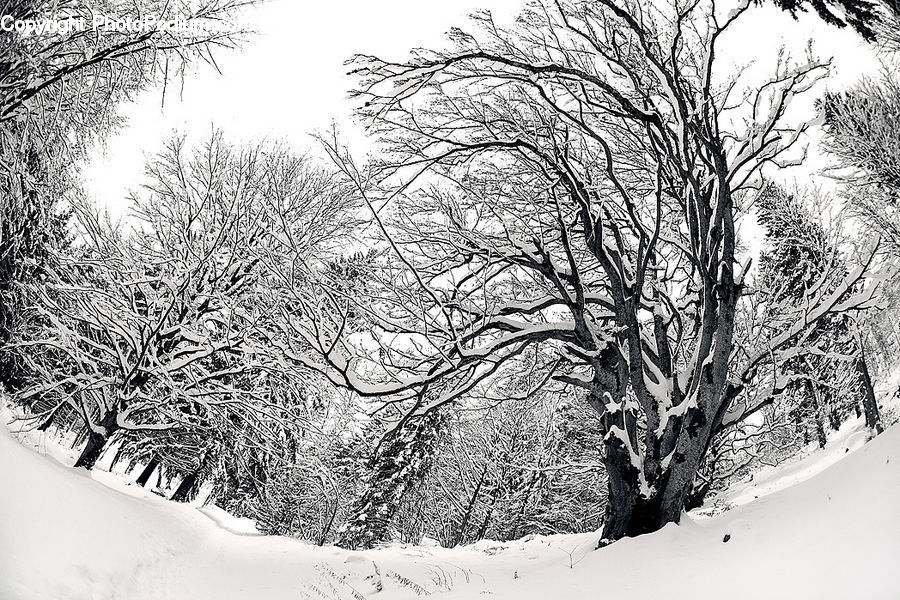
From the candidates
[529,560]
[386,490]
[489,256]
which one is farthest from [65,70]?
[386,490]

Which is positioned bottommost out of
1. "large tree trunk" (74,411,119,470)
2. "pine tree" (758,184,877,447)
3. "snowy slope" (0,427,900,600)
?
"snowy slope" (0,427,900,600)

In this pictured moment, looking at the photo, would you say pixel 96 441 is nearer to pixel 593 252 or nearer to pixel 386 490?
pixel 593 252

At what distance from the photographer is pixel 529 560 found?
618 cm

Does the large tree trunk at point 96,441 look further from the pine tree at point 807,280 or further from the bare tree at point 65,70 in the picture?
the pine tree at point 807,280

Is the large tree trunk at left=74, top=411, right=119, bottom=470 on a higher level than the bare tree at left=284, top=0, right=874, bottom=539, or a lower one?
lower

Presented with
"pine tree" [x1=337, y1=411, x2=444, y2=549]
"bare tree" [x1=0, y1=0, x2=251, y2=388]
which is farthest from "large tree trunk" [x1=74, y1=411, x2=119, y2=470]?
"pine tree" [x1=337, y1=411, x2=444, y2=549]

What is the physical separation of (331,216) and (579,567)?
10.4 m

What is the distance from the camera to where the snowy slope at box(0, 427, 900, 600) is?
2.92 meters

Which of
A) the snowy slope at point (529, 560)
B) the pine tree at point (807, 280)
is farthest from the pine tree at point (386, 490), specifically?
the snowy slope at point (529, 560)

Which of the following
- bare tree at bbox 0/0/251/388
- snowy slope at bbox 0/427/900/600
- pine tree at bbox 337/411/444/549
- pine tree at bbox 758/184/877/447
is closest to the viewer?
snowy slope at bbox 0/427/900/600

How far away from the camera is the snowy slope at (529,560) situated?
292 cm

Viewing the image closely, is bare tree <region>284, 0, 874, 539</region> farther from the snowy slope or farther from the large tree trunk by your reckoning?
the large tree trunk

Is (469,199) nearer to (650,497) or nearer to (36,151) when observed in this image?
(650,497)

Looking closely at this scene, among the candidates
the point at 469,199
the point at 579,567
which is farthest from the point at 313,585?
the point at 469,199
